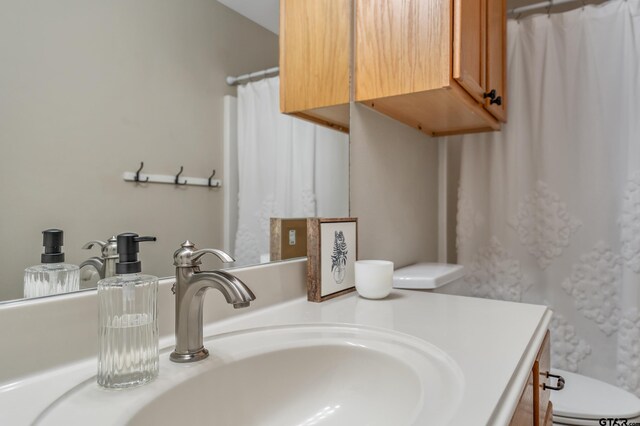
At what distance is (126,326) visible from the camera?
0.53m

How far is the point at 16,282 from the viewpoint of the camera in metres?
0.57

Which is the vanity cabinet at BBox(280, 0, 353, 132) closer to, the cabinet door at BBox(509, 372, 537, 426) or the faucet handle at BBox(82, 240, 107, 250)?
the faucet handle at BBox(82, 240, 107, 250)

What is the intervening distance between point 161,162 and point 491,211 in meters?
1.45

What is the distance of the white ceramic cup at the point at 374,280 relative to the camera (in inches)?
40.6

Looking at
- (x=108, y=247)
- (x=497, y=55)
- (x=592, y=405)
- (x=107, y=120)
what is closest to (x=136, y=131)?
(x=107, y=120)

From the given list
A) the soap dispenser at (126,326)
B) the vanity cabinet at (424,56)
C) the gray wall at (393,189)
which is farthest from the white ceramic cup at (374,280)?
the soap dispenser at (126,326)

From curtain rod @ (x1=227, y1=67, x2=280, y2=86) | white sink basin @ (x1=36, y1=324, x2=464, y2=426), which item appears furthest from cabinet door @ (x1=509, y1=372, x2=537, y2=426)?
curtain rod @ (x1=227, y1=67, x2=280, y2=86)

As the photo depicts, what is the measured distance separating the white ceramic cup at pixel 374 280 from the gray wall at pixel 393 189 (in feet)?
0.74

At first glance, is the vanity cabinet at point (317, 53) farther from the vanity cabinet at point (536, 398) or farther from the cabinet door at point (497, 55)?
the vanity cabinet at point (536, 398)

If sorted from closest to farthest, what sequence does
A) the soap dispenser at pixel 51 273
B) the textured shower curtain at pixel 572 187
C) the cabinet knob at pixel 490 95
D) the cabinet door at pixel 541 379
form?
1. the soap dispenser at pixel 51 273
2. the cabinet door at pixel 541 379
3. the cabinet knob at pixel 490 95
4. the textured shower curtain at pixel 572 187

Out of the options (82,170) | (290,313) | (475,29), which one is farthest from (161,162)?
(475,29)

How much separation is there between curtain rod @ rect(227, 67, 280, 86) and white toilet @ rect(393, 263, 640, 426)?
0.75 m

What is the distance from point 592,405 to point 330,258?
0.92 meters

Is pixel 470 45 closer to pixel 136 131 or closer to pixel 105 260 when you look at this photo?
pixel 136 131
